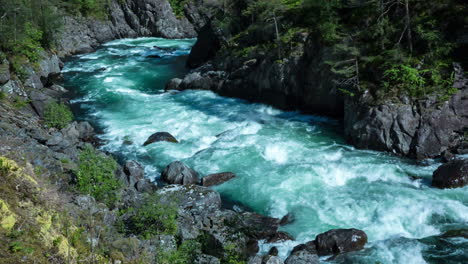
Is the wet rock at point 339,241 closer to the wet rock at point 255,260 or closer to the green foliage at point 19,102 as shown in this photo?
the wet rock at point 255,260

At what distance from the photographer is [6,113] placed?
61.4ft

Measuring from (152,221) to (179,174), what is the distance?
6544mm

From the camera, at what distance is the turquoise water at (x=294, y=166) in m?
13.8

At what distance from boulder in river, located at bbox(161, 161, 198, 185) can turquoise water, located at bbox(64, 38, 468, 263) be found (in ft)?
3.04

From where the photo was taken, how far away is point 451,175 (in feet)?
52.5

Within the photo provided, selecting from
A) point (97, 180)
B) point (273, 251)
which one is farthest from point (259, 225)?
point (97, 180)

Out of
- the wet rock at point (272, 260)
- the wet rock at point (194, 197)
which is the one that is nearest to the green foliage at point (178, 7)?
the wet rock at point (194, 197)

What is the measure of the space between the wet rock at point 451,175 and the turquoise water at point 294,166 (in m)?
0.35

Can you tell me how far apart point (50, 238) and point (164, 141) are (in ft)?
47.7

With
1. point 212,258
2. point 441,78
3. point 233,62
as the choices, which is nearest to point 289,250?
point 212,258

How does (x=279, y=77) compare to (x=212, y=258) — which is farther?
(x=279, y=77)

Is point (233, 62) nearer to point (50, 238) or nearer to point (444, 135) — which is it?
point (444, 135)

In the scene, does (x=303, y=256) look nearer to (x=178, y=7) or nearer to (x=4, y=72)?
(x=4, y=72)

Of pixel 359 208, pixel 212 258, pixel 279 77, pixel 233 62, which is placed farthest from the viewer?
pixel 233 62
